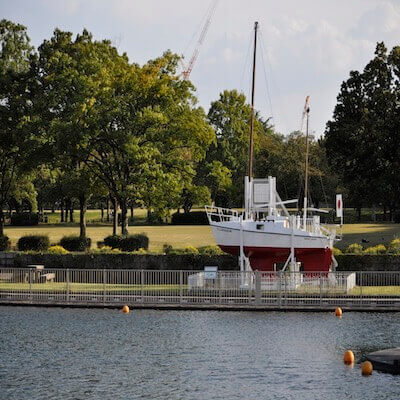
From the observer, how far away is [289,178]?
156500 mm

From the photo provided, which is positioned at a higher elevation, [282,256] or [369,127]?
[369,127]

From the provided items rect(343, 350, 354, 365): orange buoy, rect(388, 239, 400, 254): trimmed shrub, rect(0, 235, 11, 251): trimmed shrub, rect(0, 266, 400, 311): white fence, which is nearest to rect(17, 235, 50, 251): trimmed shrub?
rect(0, 235, 11, 251): trimmed shrub

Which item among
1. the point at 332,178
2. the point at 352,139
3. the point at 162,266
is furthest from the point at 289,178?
the point at 162,266

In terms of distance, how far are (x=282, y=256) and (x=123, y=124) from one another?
1126 inches

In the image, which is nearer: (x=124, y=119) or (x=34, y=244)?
(x=34, y=244)

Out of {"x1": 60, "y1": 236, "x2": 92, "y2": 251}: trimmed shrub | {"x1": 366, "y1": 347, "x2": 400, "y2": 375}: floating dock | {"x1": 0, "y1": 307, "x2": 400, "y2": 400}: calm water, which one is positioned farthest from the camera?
{"x1": 60, "y1": 236, "x2": 92, "y2": 251}: trimmed shrub

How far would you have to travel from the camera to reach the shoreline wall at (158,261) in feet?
232

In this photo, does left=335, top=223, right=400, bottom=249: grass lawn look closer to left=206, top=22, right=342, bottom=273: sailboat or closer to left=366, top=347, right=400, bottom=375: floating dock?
left=206, top=22, right=342, bottom=273: sailboat

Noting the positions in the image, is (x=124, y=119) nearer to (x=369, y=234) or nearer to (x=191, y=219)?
(x=369, y=234)

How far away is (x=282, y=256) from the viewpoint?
2707 inches

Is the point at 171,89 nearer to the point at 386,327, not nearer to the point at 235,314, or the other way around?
the point at 235,314

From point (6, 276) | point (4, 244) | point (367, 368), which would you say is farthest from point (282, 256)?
point (4, 244)

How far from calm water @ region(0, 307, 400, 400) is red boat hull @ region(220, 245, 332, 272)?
13419 millimetres

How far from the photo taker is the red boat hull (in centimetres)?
6781
